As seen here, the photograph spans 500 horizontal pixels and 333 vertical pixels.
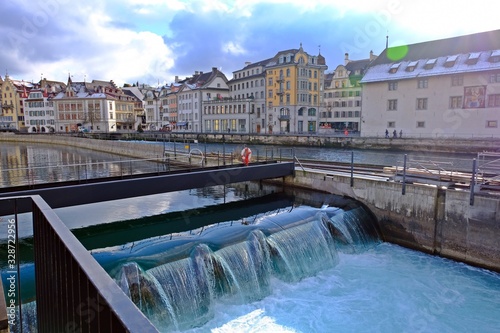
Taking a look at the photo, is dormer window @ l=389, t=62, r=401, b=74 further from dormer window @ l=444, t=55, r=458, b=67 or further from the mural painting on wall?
the mural painting on wall

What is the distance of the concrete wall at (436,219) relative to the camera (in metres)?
12.7

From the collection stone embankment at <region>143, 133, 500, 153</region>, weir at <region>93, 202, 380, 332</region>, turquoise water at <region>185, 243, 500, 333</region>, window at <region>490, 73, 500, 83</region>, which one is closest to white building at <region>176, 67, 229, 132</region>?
stone embankment at <region>143, 133, 500, 153</region>

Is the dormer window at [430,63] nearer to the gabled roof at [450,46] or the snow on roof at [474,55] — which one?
the gabled roof at [450,46]

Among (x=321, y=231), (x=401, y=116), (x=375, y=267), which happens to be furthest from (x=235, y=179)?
(x=401, y=116)

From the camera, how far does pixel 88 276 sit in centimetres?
196

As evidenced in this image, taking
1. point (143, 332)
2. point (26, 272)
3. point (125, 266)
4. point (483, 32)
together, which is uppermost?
point (483, 32)

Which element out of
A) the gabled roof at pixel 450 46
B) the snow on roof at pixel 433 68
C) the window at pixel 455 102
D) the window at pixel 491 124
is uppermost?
the gabled roof at pixel 450 46

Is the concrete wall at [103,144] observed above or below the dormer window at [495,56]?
below

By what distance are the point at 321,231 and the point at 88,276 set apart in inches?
477

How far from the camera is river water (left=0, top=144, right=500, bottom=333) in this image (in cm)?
942

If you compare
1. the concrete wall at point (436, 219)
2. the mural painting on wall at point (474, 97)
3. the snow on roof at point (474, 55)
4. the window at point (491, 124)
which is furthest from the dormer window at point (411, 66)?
the concrete wall at point (436, 219)

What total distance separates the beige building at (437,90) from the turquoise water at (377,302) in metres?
37.6

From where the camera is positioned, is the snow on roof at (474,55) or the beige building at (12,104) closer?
the snow on roof at (474,55)

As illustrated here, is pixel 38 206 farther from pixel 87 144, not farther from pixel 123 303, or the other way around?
pixel 87 144
